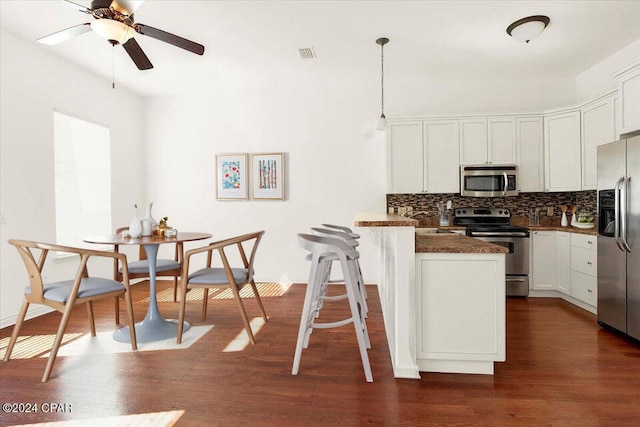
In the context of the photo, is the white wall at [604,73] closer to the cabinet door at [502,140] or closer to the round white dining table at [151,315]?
the cabinet door at [502,140]

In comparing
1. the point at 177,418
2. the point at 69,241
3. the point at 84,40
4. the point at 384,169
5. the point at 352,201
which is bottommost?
the point at 177,418

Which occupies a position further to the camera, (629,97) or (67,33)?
(629,97)

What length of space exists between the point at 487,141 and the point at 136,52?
4.01 metres

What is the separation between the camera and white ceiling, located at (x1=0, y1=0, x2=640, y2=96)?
10.5 feet

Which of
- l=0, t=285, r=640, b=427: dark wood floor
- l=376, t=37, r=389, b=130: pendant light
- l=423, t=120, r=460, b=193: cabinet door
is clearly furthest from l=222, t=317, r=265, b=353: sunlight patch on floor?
l=423, t=120, r=460, b=193: cabinet door

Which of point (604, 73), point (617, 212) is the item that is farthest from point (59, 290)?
point (604, 73)

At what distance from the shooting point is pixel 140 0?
90.2 inches

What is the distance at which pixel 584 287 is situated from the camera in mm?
3973

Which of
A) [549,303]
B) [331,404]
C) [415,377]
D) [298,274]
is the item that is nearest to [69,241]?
[298,274]

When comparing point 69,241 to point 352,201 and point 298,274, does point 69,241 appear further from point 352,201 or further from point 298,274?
point 352,201

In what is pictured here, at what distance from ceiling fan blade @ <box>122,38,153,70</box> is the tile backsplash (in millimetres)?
3401

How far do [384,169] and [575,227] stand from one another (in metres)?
2.37

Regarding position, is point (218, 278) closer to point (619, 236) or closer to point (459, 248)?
point (459, 248)

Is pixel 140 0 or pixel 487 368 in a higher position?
pixel 140 0
